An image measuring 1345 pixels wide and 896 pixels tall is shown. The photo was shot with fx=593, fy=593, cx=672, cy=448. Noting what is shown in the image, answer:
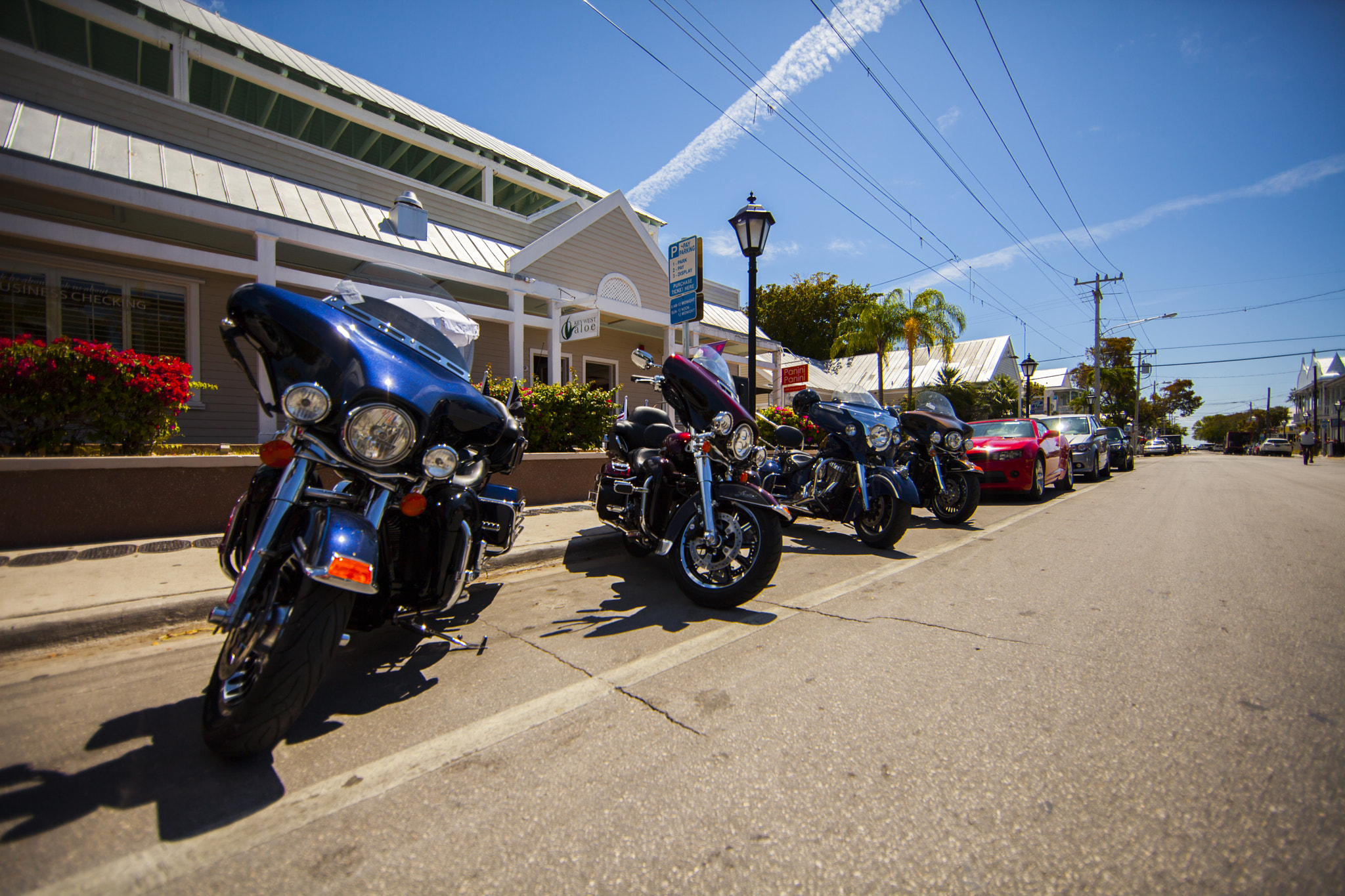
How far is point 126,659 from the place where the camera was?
2.97 m

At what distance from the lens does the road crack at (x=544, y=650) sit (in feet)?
9.47

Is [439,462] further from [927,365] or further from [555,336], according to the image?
[927,365]

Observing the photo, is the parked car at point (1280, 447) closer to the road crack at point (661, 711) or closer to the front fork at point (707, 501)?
the front fork at point (707, 501)

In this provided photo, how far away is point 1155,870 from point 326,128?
16.1 m

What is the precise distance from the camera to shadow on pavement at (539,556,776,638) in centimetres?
354

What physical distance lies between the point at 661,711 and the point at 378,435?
160cm

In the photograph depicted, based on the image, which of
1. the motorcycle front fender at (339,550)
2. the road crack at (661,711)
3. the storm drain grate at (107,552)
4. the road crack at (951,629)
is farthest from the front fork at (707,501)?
the storm drain grate at (107,552)

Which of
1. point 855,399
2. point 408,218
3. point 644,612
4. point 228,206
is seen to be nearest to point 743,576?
point 644,612

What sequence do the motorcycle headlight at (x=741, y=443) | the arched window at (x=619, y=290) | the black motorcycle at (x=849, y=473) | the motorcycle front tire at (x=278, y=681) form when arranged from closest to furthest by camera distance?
the motorcycle front tire at (x=278, y=681)
the motorcycle headlight at (x=741, y=443)
the black motorcycle at (x=849, y=473)
the arched window at (x=619, y=290)

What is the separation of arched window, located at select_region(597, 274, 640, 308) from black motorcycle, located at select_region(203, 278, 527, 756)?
10.8m

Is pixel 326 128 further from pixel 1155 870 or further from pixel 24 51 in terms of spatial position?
pixel 1155 870

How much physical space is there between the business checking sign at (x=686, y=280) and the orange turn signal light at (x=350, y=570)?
6.57m

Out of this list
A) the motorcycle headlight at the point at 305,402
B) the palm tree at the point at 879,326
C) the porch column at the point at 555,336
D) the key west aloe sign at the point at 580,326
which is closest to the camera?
the motorcycle headlight at the point at 305,402

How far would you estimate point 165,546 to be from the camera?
15.5ft
